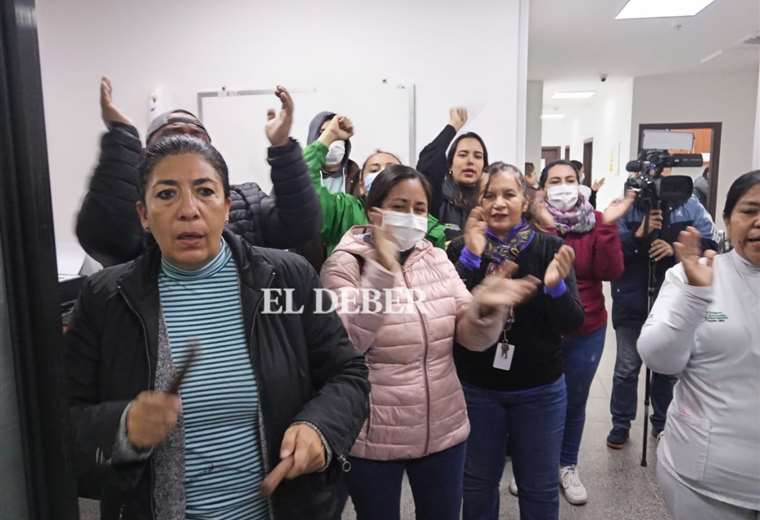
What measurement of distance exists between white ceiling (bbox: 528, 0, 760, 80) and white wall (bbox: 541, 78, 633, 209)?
80 cm

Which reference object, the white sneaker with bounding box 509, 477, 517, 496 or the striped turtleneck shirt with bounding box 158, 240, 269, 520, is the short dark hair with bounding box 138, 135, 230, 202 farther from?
the white sneaker with bounding box 509, 477, 517, 496

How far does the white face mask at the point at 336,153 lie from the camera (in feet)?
6.91

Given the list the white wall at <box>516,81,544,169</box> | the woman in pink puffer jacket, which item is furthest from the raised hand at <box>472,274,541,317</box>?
the white wall at <box>516,81,544,169</box>

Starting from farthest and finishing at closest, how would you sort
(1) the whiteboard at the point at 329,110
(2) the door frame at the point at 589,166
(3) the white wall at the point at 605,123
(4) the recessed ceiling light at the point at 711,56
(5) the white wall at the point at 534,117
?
1. (2) the door frame at the point at 589,166
2. (3) the white wall at the point at 605,123
3. (5) the white wall at the point at 534,117
4. (4) the recessed ceiling light at the point at 711,56
5. (1) the whiteboard at the point at 329,110

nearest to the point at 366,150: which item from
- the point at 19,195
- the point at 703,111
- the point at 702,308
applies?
the point at 702,308

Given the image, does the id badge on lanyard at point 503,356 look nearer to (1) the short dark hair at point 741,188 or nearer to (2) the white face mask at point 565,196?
(1) the short dark hair at point 741,188

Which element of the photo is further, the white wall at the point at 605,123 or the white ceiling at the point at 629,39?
the white wall at the point at 605,123

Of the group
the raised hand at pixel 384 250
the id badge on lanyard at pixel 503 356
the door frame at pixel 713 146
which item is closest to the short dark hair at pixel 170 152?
the raised hand at pixel 384 250

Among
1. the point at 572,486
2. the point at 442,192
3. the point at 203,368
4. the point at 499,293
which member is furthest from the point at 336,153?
the point at 572,486

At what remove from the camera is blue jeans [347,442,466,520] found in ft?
4.69

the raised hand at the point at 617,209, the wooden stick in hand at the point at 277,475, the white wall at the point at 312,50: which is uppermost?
the white wall at the point at 312,50

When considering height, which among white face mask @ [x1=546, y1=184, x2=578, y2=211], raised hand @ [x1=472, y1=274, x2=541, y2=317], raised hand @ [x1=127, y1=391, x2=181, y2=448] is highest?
white face mask @ [x1=546, y1=184, x2=578, y2=211]

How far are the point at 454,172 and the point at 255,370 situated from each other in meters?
1.67

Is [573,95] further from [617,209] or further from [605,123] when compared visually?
[617,209]
